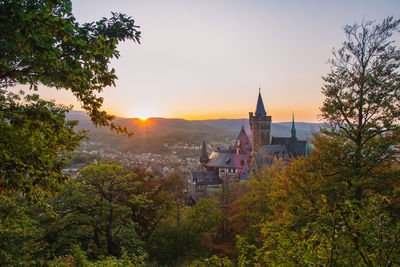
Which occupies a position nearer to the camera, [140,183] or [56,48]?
[56,48]

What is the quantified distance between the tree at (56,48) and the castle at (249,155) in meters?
48.0

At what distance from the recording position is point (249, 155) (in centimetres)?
6425

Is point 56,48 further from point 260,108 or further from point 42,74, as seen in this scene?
point 260,108

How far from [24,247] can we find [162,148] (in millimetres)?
143207

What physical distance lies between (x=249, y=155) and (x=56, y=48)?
6312cm

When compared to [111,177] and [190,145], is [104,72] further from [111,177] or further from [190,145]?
[190,145]

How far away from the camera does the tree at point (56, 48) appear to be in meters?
3.05

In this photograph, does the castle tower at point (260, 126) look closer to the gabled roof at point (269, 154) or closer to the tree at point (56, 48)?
the gabled roof at point (269, 154)

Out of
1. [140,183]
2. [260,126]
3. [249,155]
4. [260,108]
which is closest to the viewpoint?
[140,183]

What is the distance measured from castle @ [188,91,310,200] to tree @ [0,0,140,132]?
1890 inches

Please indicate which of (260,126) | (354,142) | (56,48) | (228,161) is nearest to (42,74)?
(56,48)

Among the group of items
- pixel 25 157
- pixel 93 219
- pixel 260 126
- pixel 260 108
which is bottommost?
pixel 93 219

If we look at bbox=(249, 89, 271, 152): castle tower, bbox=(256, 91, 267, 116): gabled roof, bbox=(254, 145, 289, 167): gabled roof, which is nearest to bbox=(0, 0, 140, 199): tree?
bbox=(254, 145, 289, 167): gabled roof

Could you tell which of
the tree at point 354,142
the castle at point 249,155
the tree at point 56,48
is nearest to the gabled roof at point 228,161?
the castle at point 249,155
